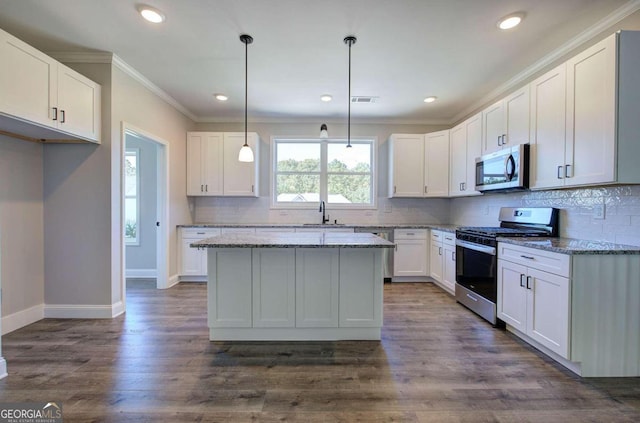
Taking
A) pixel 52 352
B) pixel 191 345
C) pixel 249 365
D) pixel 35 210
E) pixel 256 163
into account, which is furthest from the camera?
pixel 256 163

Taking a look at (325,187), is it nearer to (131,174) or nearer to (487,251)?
(487,251)

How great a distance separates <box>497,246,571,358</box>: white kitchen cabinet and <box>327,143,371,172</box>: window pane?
2.87 metres

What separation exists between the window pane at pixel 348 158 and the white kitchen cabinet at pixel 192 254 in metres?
2.25

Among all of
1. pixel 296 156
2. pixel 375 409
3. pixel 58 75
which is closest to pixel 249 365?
pixel 375 409

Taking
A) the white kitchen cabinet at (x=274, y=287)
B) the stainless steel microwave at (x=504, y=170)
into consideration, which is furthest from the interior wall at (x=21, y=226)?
the stainless steel microwave at (x=504, y=170)

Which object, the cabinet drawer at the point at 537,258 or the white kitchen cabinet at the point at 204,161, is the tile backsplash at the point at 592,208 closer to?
the cabinet drawer at the point at 537,258

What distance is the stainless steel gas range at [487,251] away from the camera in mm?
2826

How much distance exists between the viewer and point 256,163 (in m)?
4.79

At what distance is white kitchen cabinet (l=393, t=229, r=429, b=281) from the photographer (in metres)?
4.45

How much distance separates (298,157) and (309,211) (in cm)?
97

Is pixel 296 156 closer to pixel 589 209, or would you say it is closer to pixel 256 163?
pixel 256 163

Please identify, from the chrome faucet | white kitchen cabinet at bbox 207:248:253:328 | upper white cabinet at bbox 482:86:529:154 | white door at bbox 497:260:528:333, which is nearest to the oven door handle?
white door at bbox 497:260:528:333

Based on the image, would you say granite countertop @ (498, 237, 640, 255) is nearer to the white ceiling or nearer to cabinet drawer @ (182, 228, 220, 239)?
the white ceiling

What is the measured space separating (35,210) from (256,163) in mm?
2737
